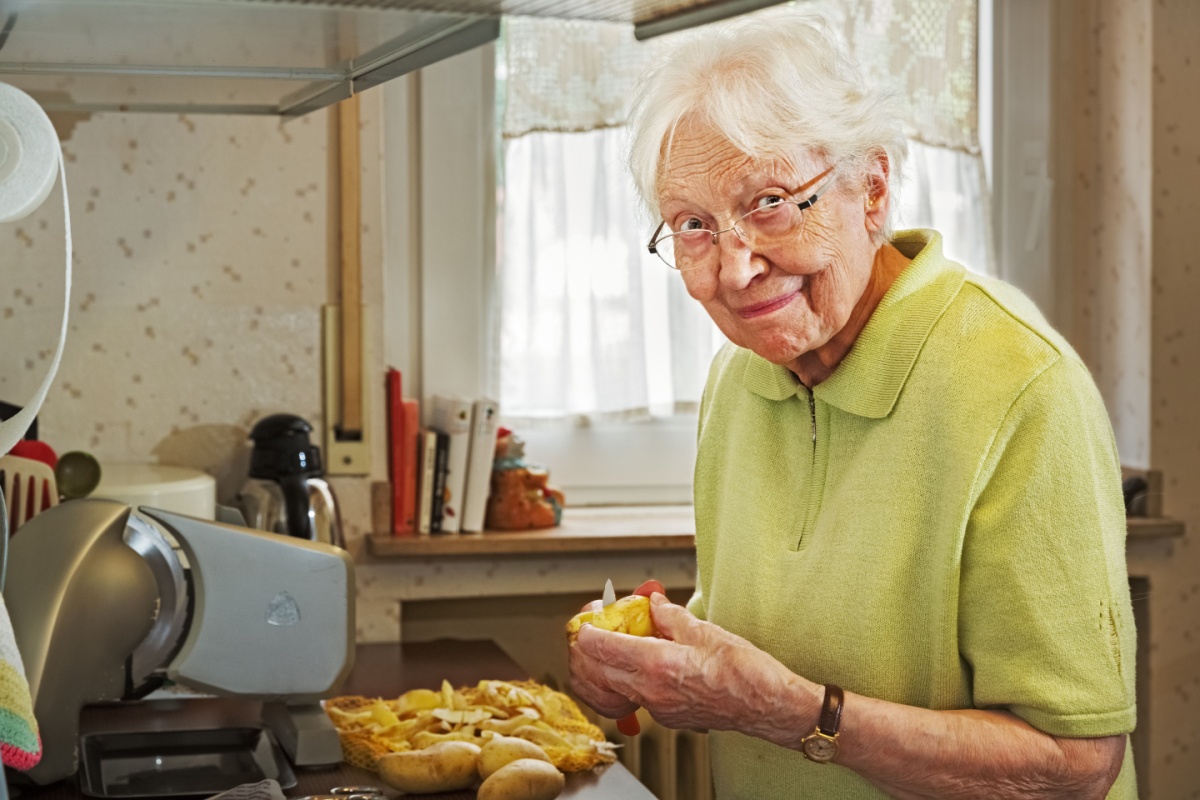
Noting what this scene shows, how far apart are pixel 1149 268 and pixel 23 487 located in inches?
84.8

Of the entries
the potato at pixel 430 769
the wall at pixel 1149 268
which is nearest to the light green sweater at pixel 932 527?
the potato at pixel 430 769

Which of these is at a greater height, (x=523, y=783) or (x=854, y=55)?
(x=854, y=55)

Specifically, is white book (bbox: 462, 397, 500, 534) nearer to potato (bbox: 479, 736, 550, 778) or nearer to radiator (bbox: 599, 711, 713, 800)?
radiator (bbox: 599, 711, 713, 800)

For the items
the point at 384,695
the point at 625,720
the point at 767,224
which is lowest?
the point at 384,695

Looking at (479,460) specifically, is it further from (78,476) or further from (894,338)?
(894,338)

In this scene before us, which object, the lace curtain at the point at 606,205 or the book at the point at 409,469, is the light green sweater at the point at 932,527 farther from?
the lace curtain at the point at 606,205

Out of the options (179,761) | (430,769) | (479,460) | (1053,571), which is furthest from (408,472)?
(1053,571)

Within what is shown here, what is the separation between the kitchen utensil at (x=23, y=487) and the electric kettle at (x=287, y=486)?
1.28ft

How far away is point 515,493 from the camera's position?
7.96 feet

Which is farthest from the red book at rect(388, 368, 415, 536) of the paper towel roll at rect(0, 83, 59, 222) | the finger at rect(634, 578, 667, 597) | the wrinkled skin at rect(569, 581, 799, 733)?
the paper towel roll at rect(0, 83, 59, 222)

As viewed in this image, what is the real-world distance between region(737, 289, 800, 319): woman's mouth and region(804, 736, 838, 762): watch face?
0.38m

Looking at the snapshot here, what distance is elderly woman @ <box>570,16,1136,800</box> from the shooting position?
3.47 feet

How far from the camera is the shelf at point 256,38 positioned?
0.91 meters

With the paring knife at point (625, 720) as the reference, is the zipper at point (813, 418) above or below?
above
